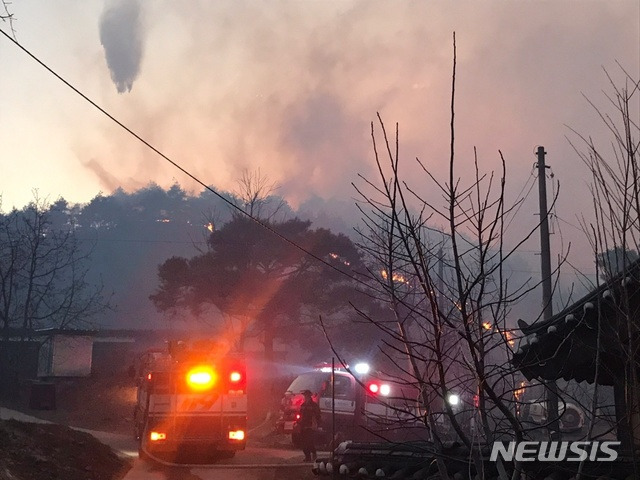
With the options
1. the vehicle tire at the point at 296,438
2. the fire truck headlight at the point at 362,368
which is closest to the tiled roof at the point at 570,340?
the fire truck headlight at the point at 362,368

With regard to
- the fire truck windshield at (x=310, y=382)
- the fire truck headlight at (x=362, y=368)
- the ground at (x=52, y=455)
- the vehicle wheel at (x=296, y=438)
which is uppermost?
the fire truck windshield at (x=310, y=382)

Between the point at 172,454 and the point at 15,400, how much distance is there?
59.6 feet

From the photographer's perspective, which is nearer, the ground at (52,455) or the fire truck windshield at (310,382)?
the ground at (52,455)

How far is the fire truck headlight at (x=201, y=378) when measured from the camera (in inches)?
651

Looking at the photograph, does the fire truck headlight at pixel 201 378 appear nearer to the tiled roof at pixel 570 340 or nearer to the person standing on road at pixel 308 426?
the person standing on road at pixel 308 426

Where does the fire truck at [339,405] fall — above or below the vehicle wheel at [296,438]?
above

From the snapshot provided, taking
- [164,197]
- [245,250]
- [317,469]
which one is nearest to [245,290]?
Answer: [245,250]

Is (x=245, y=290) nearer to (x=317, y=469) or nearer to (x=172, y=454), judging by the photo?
(x=172, y=454)

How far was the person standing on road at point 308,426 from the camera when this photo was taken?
52.4 ft

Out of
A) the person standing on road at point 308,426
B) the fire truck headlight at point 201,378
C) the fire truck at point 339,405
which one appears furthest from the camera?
the fire truck at point 339,405

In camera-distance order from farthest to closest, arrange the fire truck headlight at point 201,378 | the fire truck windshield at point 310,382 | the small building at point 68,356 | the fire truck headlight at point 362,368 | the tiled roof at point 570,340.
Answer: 1. the small building at point 68,356
2. the fire truck windshield at point 310,382
3. the fire truck headlight at point 362,368
4. the fire truck headlight at point 201,378
5. the tiled roof at point 570,340

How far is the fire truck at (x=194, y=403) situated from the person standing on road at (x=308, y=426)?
151 cm

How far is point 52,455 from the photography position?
45.5 feet

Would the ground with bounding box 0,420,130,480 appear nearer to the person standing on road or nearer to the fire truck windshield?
the person standing on road
